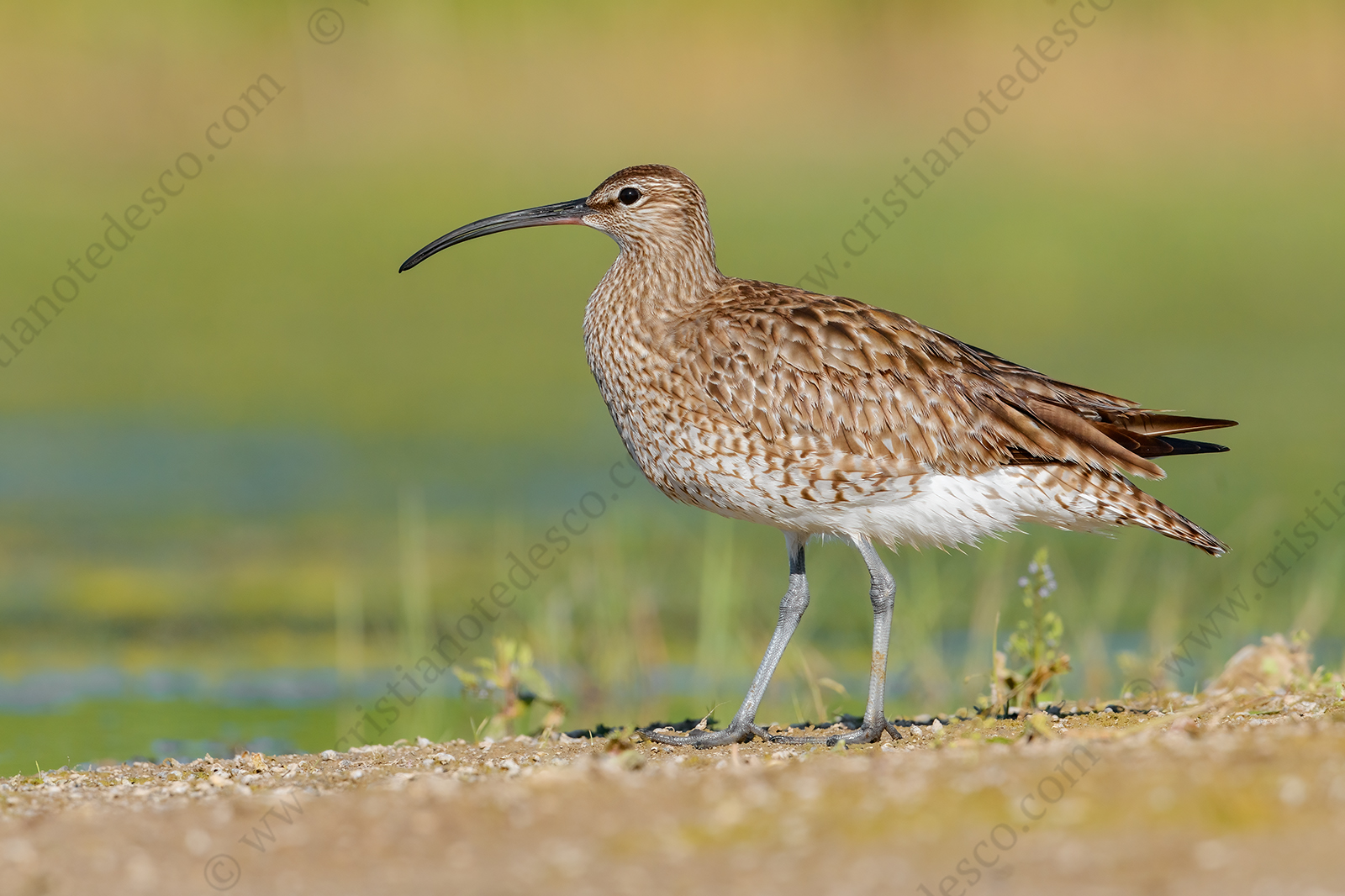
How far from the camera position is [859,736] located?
6500mm

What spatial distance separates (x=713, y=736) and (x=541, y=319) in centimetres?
1086

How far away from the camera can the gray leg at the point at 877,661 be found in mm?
6535

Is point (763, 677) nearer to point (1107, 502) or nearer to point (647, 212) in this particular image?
point (1107, 502)

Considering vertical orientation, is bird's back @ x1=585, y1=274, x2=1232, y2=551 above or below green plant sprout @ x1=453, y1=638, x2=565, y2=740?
above

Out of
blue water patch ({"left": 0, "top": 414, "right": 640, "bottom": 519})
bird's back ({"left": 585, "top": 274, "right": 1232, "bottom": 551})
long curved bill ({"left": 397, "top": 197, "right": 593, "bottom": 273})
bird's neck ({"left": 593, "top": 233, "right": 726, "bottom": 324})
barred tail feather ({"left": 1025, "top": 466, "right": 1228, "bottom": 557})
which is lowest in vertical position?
blue water patch ({"left": 0, "top": 414, "right": 640, "bottom": 519})

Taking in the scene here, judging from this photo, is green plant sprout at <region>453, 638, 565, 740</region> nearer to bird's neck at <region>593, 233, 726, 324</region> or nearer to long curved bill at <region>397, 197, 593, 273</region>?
bird's neck at <region>593, 233, 726, 324</region>

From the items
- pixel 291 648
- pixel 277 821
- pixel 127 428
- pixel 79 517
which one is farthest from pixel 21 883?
pixel 127 428

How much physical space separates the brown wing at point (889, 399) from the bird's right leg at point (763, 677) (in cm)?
66

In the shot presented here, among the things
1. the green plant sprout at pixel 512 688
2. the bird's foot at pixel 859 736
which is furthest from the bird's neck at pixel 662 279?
the bird's foot at pixel 859 736

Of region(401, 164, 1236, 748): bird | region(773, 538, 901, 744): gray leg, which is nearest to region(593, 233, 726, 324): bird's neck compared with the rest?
region(401, 164, 1236, 748): bird

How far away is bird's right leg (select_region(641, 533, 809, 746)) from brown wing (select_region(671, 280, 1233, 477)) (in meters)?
0.66

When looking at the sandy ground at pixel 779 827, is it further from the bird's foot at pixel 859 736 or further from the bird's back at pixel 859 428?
the bird's back at pixel 859 428

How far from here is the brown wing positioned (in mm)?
6617

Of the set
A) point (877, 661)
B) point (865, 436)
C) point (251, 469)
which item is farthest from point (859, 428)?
point (251, 469)
